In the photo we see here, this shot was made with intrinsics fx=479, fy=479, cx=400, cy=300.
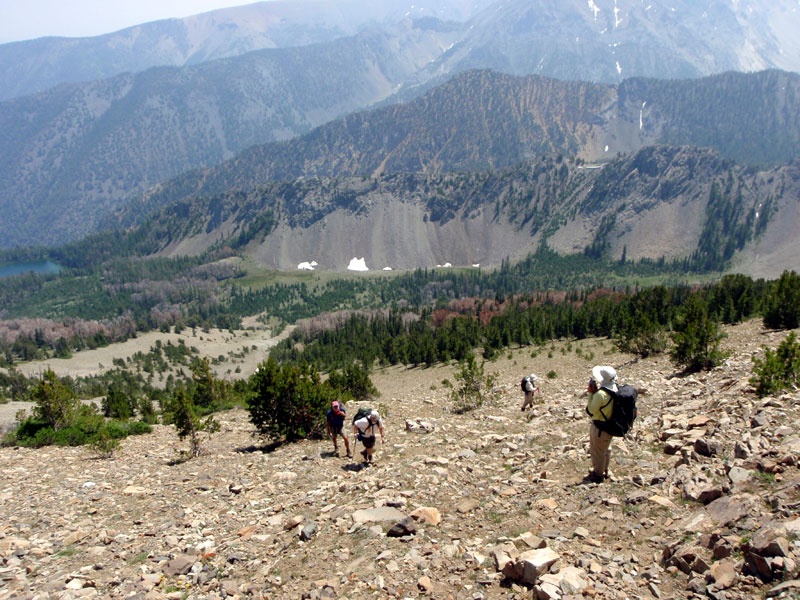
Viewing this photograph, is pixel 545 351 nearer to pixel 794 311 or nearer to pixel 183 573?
pixel 794 311

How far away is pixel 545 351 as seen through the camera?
51.3m

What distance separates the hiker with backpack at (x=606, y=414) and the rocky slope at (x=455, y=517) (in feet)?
1.79

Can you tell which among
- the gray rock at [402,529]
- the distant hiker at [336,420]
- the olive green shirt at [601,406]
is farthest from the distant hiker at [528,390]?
the gray rock at [402,529]

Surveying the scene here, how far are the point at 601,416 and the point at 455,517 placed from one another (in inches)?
164

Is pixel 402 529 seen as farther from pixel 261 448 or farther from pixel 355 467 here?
pixel 261 448

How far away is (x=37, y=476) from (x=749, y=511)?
2277 centimetres

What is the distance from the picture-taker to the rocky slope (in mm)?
7953

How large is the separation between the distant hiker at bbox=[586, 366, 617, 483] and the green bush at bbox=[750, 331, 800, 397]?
6344 millimetres

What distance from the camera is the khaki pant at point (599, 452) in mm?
11430

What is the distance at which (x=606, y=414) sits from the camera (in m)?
11.3

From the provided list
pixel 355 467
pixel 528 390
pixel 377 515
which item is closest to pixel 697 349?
pixel 528 390

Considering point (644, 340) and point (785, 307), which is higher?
point (785, 307)

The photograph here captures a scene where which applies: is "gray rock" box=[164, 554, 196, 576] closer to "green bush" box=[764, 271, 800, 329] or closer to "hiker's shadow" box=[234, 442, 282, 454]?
"hiker's shadow" box=[234, 442, 282, 454]

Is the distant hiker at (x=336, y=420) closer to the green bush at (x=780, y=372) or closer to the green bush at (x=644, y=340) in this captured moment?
the green bush at (x=780, y=372)
